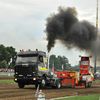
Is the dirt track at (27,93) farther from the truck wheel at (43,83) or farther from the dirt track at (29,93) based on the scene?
the truck wheel at (43,83)

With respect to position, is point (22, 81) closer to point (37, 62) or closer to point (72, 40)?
point (37, 62)

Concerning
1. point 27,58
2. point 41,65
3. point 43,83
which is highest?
point 27,58

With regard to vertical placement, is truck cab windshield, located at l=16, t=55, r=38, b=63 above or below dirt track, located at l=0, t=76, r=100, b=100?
above

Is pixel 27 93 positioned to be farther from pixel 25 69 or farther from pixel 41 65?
pixel 41 65

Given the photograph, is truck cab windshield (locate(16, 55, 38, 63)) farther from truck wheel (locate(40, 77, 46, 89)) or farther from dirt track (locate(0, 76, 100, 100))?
dirt track (locate(0, 76, 100, 100))

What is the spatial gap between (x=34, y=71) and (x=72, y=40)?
463 inches

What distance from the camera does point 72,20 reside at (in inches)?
1132

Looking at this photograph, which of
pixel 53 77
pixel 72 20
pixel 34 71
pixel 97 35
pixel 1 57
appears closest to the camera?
pixel 34 71

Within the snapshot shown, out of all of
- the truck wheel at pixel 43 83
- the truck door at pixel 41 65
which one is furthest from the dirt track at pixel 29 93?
the truck door at pixel 41 65

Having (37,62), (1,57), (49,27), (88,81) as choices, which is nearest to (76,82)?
(88,81)

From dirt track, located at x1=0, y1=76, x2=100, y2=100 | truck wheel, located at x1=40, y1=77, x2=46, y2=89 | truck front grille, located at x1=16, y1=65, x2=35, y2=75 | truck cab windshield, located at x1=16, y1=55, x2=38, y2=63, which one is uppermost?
truck cab windshield, located at x1=16, y1=55, x2=38, y2=63

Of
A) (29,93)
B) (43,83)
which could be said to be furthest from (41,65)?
(29,93)

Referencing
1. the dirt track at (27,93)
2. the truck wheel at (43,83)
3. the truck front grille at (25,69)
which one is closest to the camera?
the dirt track at (27,93)

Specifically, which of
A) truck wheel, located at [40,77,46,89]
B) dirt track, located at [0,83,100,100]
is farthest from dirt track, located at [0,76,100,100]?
truck wheel, located at [40,77,46,89]
